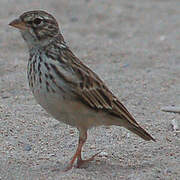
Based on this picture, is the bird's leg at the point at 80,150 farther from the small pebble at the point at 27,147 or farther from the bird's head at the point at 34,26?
the bird's head at the point at 34,26

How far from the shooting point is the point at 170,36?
10656 mm

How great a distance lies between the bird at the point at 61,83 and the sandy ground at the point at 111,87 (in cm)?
46

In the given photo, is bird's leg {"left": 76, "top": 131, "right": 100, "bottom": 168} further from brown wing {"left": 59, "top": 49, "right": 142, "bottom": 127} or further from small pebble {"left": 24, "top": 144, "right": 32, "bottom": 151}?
small pebble {"left": 24, "top": 144, "right": 32, "bottom": 151}

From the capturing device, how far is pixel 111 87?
8.14 meters

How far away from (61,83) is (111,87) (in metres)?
2.95

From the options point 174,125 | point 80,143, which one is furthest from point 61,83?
point 174,125

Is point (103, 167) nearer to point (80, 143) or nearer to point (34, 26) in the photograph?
point (80, 143)

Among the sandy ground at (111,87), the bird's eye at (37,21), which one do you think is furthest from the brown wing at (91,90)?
the sandy ground at (111,87)

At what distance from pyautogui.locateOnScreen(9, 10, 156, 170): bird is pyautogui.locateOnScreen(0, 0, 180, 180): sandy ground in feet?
1.51

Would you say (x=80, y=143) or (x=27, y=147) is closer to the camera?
(x=80, y=143)

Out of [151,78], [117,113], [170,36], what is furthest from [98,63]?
[117,113]

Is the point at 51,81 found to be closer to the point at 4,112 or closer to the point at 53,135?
the point at 53,135

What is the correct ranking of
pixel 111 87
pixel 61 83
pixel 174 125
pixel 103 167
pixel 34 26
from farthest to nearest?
pixel 111 87 < pixel 174 125 < pixel 103 167 < pixel 34 26 < pixel 61 83

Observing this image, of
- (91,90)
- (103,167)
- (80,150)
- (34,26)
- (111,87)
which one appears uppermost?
(34,26)
